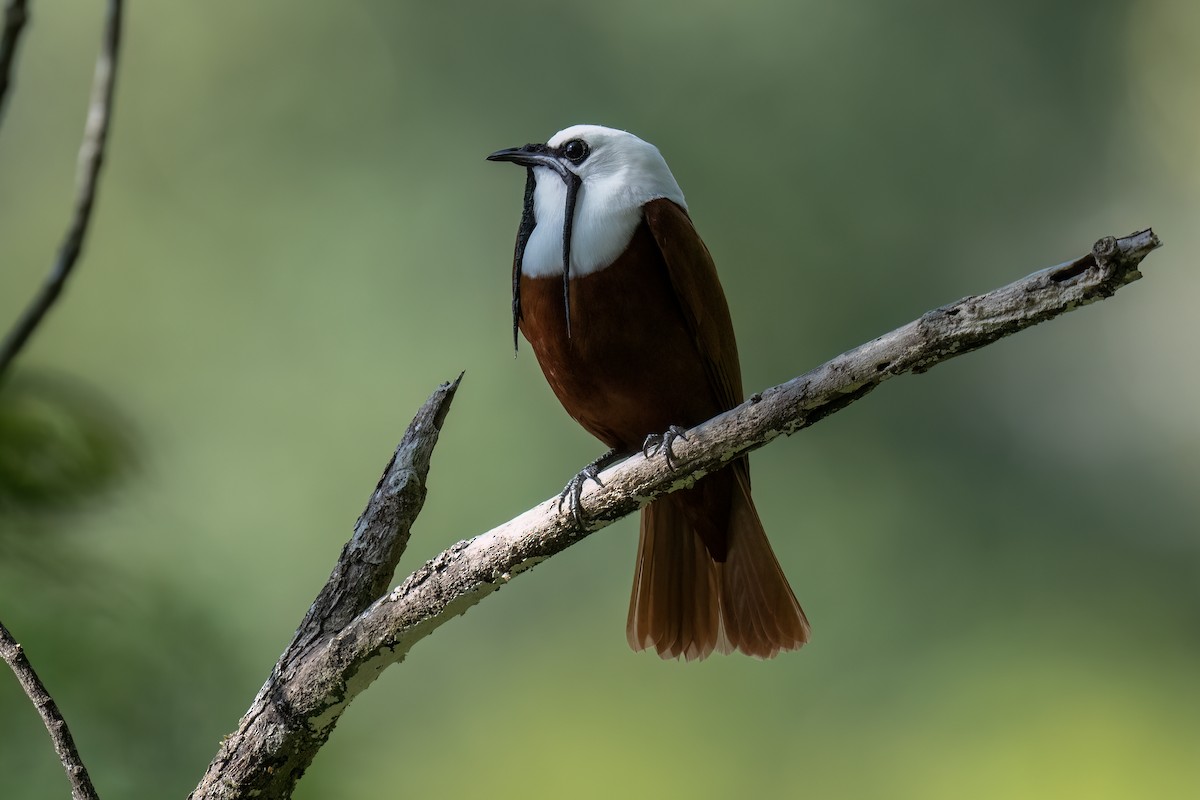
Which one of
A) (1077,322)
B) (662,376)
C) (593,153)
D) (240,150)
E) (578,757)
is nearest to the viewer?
(662,376)

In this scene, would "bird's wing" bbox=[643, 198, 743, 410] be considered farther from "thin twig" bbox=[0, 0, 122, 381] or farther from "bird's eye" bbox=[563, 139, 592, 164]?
"thin twig" bbox=[0, 0, 122, 381]

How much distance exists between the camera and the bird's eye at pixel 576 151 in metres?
2.74

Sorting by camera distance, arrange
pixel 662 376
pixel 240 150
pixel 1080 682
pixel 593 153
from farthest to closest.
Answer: pixel 240 150 → pixel 1080 682 → pixel 593 153 → pixel 662 376

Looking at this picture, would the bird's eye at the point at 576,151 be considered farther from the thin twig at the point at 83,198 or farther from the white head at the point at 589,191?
the thin twig at the point at 83,198

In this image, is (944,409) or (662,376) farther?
(944,409)

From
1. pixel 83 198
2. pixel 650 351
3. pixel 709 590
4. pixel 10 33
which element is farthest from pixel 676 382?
pixel 10 33

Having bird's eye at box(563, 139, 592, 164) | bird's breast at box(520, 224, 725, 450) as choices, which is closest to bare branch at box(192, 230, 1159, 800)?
bird's breast at box(520, 224, 725, 450)

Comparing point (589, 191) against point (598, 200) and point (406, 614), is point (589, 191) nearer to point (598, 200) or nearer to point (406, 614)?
point (598, 200)

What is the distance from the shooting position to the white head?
2.49 metres

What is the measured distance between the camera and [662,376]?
2492mm

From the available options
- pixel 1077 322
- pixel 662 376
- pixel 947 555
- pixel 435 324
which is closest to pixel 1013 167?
pixel 1077 322

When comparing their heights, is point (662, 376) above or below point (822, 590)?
below

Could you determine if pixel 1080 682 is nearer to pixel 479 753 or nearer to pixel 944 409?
pixel 944 409

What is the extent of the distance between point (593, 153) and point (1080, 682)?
3380 millimetres
